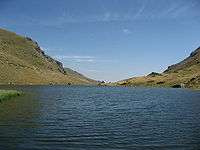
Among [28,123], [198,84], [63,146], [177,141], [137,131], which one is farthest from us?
[198,84]

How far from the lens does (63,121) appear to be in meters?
53.3

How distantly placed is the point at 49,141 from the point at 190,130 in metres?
17.8

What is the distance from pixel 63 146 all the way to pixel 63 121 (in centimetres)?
1802

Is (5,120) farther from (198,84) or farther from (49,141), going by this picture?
(198,84)

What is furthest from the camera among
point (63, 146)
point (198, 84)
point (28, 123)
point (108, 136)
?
point (198, 84)

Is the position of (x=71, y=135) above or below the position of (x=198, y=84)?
below

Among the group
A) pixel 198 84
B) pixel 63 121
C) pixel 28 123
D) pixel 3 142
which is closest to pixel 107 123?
pixel 63 121

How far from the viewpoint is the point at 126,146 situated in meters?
35.7

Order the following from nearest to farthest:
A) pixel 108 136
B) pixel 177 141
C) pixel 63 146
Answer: pixel 63 146, pixel 177 141, pixel 108 136

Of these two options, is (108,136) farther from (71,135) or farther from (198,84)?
(198,84)

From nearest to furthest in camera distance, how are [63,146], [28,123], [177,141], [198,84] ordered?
[63,146], [177,141], [28,123], [198,84]

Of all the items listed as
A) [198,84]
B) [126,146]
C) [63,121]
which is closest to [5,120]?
[63,121]

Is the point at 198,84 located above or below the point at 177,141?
above

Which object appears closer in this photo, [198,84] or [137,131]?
[137,131]
